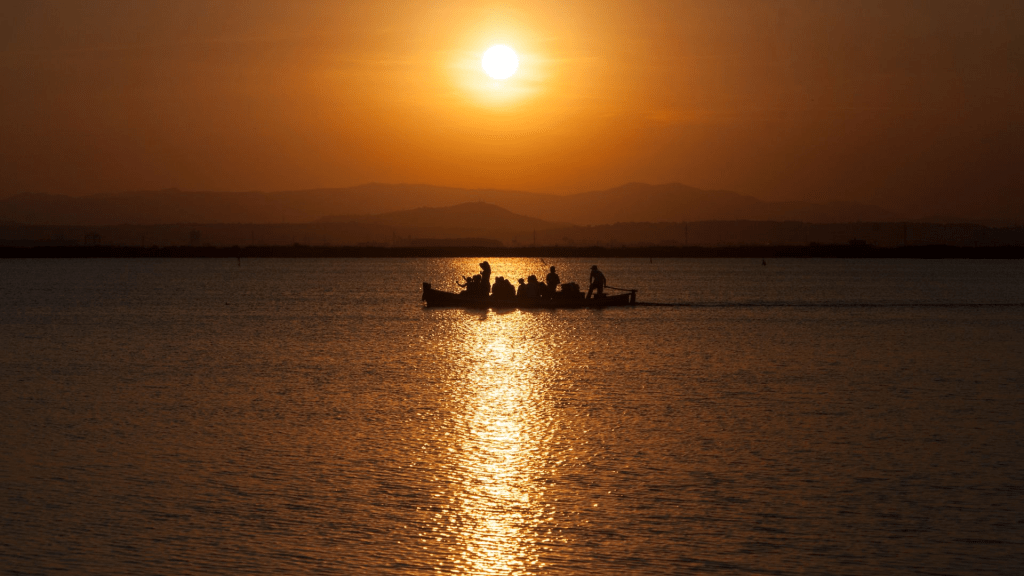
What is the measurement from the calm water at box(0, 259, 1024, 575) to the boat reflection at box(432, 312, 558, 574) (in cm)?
7

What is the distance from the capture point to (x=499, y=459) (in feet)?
57.0

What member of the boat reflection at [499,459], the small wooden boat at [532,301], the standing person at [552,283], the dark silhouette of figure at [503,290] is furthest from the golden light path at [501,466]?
the standing person at [552,283]

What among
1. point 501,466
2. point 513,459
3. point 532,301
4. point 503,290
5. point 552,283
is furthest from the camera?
point 552,283

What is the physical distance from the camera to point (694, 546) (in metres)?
12.5

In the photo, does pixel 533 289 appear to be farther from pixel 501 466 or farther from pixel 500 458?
pixel 501 466

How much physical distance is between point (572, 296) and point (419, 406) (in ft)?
112

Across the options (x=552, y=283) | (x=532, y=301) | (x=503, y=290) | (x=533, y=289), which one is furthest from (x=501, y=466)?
(x=552, y=283)

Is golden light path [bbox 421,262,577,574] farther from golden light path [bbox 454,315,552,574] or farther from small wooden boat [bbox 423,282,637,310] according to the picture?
small wooden boat [bbox 423,282,637,310]

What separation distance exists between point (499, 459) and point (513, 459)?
0.23m

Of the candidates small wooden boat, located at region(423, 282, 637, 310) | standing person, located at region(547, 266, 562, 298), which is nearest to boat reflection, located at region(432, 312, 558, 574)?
small wooden boat, located at region(423, 282, 637, 310)

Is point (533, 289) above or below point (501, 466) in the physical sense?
above

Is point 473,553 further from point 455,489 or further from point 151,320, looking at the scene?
point 151,320

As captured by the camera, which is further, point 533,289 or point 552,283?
point 552,283

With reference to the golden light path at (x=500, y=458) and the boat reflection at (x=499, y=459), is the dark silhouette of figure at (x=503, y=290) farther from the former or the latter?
the boat reflection at (x=499, y=459)
